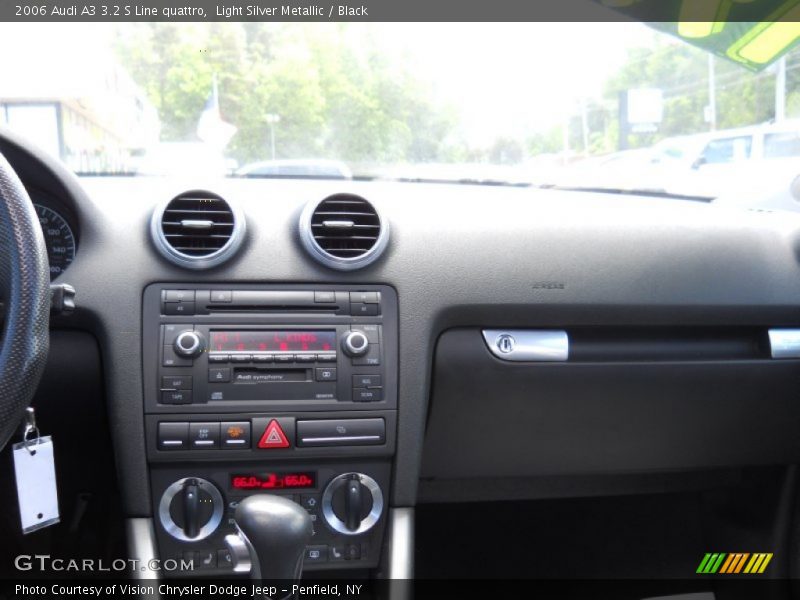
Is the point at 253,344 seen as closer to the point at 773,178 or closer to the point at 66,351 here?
the point at 66,351

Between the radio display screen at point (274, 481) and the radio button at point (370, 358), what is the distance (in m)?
0.33

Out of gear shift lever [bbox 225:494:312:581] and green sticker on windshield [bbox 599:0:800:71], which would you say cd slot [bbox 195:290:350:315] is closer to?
gear shift lever [bbox 225:494:312:581]

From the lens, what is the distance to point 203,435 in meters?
2.07

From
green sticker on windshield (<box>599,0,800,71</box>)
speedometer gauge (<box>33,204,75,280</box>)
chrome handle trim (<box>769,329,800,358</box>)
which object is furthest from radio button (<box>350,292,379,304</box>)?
chrome handle trim (<box>769,329,800,358</box>)

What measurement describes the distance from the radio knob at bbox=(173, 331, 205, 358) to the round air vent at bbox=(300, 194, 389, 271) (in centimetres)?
37

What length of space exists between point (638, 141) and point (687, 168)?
0.19 meters

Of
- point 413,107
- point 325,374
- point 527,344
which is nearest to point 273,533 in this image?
point 325,374

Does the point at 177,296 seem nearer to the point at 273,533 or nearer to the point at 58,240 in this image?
the point at 58,240

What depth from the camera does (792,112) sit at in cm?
262

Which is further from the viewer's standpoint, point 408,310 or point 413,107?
point 413,107

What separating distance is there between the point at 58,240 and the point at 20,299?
29.7 inches

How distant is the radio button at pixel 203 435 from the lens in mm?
2074

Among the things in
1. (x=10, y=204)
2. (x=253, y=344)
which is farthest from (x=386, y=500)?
(x=10, y=204)

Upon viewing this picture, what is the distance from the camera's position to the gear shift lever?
173cm
